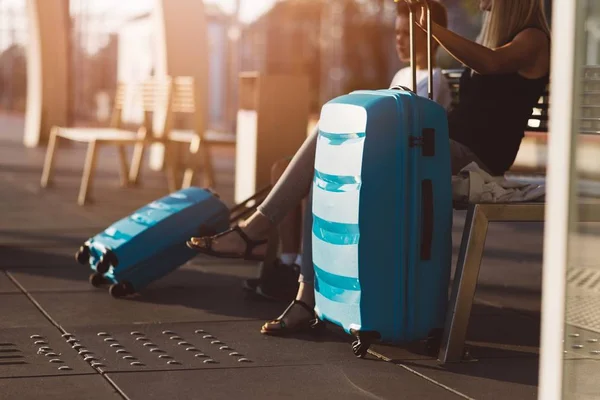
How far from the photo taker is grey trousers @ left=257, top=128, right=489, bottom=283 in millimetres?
4070

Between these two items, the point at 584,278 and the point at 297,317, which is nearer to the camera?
the point at 584,278

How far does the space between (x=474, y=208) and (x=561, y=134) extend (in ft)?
4.01

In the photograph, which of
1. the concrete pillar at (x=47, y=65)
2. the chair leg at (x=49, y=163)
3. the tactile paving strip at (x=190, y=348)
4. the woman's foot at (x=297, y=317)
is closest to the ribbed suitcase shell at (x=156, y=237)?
the tactile paving strip at (x=190, y=348)

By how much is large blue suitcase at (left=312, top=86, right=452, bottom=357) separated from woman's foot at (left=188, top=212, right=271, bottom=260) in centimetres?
64

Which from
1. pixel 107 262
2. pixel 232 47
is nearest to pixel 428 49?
pixel 107 262

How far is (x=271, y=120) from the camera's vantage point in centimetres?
812

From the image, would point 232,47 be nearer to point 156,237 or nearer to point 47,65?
point 47,65

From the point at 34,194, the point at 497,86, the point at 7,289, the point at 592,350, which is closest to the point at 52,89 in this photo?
the point at 34,194

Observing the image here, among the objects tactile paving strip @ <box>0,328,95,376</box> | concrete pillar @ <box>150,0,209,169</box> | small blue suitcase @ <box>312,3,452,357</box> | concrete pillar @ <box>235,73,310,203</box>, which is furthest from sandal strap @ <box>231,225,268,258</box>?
concrete pillar @ <box>150,0,209,169</box>

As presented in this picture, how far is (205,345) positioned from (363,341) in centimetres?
60

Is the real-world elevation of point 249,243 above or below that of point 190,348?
above

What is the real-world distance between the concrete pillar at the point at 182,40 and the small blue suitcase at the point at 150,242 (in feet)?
24.2

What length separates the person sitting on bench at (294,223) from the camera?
15.8ft

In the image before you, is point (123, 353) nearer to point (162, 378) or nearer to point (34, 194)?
point (162, 378)
